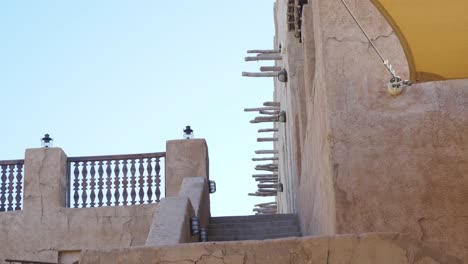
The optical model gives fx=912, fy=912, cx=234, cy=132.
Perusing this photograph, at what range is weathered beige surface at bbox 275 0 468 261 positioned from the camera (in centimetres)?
711

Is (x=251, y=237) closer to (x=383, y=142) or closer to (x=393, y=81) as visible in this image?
(x=383, y=142)

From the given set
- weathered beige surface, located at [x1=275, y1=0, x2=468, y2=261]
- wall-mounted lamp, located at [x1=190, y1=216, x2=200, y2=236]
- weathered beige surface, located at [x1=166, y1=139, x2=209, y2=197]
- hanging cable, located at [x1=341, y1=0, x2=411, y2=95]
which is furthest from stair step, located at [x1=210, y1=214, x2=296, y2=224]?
hanging cable, located at [x1=341, y1=0, x2=411, y2=95]

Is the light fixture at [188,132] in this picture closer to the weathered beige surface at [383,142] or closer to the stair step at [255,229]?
the stair step at [255,229]

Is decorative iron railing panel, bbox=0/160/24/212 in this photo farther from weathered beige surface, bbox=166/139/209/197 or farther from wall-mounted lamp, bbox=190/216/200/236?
wall-mounted lamp, bbox=190/216/200/236

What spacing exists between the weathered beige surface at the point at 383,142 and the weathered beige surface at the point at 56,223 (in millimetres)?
5255

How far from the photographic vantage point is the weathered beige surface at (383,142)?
711 centimetres

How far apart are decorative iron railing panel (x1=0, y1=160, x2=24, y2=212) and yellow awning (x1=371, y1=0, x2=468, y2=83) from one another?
7692 millimetres

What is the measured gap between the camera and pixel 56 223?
1277 cm

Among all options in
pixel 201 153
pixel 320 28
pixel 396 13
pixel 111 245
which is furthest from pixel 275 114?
pixel 396 13

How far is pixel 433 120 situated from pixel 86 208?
670 cm

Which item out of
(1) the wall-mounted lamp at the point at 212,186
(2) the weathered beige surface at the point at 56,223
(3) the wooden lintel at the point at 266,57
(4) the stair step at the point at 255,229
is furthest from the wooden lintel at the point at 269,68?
(4) the stair step at the point at 255,229

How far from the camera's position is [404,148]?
7.31 meters

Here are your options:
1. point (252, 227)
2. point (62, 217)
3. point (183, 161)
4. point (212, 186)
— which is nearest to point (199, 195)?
point (252, 227)

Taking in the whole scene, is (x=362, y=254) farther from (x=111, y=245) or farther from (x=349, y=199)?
(x=111, y=245)
